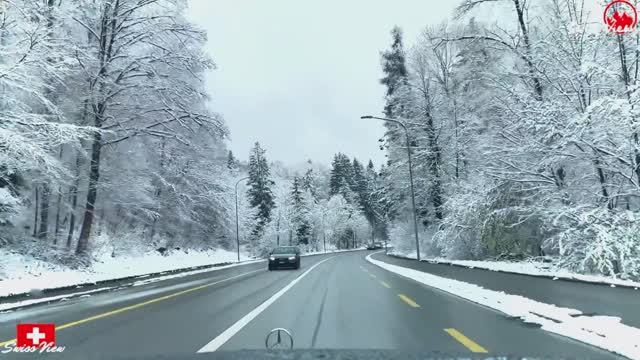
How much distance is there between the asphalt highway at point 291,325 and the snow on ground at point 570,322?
25 cm

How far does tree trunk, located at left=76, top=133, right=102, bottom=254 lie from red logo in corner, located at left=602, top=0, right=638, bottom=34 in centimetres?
2094

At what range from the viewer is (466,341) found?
6180 millimetres

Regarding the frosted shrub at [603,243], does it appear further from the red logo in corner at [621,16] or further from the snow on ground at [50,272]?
the snow on ground at [50,272]

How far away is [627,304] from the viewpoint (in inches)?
328

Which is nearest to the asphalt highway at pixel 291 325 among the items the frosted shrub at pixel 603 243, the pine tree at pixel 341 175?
the frosted shrub at pixel 603 243

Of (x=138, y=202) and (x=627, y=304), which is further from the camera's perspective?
(x=138, y=202)

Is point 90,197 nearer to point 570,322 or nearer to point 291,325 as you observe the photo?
point 291,325

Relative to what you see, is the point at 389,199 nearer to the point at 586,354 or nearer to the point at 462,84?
the point at 462,84

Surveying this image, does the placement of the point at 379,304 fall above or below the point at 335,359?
below

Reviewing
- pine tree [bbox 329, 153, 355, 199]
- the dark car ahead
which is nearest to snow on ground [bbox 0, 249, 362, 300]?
the dark car ahead

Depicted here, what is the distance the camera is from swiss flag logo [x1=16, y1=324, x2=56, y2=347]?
6.61m

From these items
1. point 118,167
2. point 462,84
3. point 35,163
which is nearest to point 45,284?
point 35,163

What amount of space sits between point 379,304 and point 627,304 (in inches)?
177

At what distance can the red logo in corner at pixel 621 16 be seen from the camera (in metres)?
14.4
